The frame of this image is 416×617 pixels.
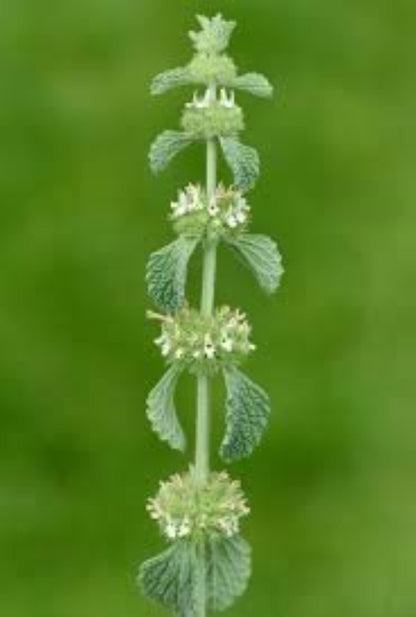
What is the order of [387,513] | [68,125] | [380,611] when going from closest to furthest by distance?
[380,611]
[387,513]
[68,125]

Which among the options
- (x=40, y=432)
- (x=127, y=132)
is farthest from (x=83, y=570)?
(x=127, y=132)

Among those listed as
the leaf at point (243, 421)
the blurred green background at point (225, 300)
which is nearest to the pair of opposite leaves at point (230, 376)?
the leaf at point (243, 421)

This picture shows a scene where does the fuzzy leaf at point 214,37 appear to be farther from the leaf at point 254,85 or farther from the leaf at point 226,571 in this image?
the leaf at point 226,571

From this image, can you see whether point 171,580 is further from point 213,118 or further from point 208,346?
point 213,118

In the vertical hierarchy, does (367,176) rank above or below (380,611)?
above

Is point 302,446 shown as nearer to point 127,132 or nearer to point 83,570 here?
point 83,570
